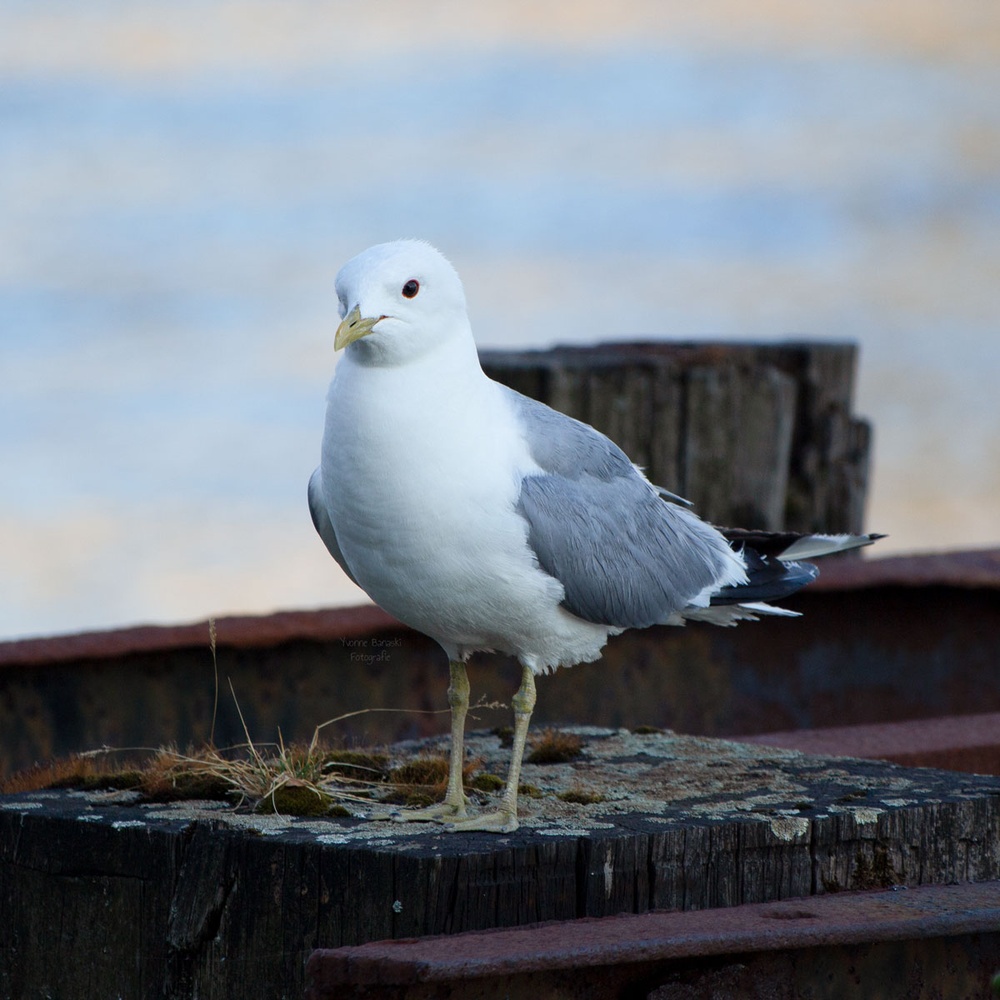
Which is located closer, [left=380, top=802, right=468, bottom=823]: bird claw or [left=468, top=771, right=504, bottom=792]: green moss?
[left=380, top=802, right=468, bottom=823]: bird claw

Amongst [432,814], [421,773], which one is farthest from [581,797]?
[421,773]

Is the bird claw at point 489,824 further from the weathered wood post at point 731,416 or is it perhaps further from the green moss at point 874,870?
the weathered wood post at point 731,416

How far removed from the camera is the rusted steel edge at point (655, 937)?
3.07 meters

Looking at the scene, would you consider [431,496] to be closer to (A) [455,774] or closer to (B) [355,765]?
(A) [455,774]

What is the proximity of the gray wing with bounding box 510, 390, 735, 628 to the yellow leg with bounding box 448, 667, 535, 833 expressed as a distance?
10.4 inches

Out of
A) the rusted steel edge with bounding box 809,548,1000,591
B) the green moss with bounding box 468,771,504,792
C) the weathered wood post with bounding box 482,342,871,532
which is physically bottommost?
the green moss with bounding box 468,771,504,792

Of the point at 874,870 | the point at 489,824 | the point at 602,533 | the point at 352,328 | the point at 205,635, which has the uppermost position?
the point at 352,328

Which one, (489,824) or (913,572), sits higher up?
(913,572)

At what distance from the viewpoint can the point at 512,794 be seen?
157 inches

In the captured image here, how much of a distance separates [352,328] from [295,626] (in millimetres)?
2541

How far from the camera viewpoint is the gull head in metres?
3.89

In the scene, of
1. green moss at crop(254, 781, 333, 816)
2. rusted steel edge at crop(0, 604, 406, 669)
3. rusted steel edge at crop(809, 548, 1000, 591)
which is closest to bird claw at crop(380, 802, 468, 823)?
green moss at crop(254, 781, 333, 816)

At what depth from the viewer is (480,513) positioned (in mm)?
3959

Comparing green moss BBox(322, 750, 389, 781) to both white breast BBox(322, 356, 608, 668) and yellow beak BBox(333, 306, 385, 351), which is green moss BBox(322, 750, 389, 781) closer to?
white breast BBox(322, 356, 608, 668)
